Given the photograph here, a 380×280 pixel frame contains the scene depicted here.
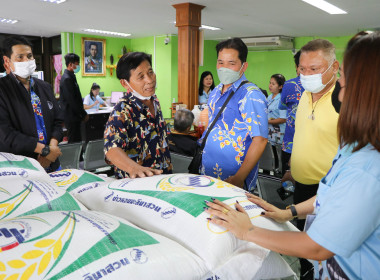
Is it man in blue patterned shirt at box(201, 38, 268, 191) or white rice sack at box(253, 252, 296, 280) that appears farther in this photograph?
man in blue patterned shirt at box(201, 38, 268, 191)

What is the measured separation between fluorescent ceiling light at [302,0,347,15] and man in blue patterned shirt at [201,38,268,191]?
4565 mm

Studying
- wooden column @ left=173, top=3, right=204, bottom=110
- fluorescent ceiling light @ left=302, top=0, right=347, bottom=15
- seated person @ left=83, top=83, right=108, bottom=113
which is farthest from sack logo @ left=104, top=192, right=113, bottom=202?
seated person @ left=83, top=83, right=108, bottom=113

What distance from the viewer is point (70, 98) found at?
4906 millimetres

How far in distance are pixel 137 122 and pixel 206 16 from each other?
637 centimetres

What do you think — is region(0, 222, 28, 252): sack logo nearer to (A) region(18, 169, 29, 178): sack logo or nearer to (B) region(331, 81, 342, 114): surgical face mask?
(A) region(18, 169, 29, 178): sack logo

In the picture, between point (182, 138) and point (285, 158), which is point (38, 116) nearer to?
point (182, 138)

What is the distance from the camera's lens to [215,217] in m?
0.99

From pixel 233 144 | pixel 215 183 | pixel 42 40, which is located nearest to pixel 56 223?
pixel 215 183

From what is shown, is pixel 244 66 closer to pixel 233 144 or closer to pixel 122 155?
pixel 233 144

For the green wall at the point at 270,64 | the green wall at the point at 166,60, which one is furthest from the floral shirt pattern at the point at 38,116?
the green wall at the point at 270,64

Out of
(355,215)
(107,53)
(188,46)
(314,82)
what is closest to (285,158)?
(314,82)

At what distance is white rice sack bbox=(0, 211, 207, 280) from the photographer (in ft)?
2.51

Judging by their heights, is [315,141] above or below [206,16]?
below

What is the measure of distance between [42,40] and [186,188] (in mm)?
12644
